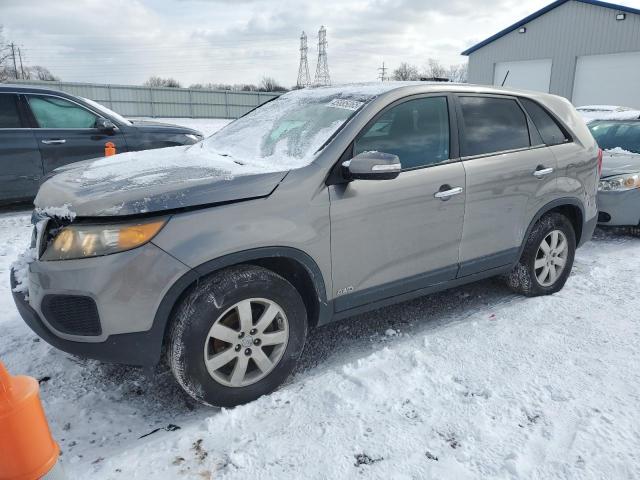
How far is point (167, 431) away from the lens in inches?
97.2

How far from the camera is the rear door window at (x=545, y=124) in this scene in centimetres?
387

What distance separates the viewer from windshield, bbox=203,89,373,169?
9.55 feet

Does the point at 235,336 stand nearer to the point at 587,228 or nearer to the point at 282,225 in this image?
the point at 282,225

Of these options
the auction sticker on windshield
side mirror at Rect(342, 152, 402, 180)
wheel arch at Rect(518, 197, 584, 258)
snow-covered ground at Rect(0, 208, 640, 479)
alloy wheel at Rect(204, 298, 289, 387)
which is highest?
the auction sticker on windshield

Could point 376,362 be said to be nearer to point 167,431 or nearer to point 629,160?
point 167,431

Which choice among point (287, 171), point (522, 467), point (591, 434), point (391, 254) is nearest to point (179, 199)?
point (287, 171)

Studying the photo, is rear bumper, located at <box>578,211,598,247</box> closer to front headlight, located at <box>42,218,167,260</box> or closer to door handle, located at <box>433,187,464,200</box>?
door handle, located at <box>433,187,464,200</box>

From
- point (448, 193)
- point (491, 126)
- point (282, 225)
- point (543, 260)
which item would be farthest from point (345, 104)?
point (543, 260)

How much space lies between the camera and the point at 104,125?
679 centimetres

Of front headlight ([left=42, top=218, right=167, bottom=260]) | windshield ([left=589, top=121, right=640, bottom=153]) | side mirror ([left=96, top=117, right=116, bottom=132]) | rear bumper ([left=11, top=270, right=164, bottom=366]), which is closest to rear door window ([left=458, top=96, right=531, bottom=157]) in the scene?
front headlight ([left=42, top=218, right=167, bottom=260])

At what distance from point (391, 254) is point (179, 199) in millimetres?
1318

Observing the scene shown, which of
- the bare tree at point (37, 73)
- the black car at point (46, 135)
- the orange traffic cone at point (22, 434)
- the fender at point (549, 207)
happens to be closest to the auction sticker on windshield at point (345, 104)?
the fender at point (549, 207)

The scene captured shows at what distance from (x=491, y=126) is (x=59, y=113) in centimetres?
574

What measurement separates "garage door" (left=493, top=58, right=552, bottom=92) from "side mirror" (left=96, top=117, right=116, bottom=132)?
20854 mm
